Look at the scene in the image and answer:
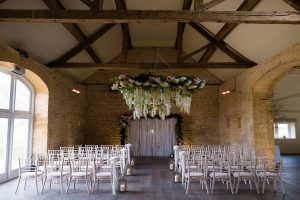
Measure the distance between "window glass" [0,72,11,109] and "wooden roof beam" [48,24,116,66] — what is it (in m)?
1.80

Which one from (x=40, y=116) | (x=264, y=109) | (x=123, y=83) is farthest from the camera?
(x=264, y=109)

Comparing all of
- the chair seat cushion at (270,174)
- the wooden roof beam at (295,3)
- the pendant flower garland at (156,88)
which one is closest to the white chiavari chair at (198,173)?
the chair seat cushion at (270,174)

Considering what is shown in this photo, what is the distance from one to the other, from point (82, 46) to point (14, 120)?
129 inches

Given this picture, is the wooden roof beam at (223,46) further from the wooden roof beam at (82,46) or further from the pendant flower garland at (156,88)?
the pendant flower garland at (156,88)

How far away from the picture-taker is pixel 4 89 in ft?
25.1

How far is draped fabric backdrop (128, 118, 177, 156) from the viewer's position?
1370 cm

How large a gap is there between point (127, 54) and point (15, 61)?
721 cm

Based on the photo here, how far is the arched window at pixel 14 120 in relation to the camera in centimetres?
756

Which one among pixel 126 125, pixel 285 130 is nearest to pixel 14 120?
pixel 126 125

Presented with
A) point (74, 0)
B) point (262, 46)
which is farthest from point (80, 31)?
point (262, 46)

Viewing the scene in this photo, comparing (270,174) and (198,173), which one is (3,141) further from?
(270,174)

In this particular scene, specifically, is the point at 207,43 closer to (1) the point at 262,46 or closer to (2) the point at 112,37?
(1) the point at 262,46

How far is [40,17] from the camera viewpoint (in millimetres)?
5031

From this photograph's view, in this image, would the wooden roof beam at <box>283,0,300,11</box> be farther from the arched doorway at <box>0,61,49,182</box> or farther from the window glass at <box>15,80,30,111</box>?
the window glass at <box>15,80,30,111</box>
